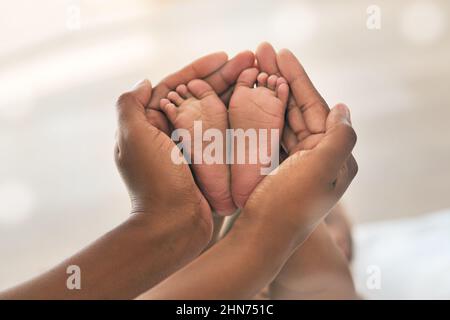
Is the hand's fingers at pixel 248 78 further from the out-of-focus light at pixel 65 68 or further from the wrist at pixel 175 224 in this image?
the out-of-focus light at pixel 65 68

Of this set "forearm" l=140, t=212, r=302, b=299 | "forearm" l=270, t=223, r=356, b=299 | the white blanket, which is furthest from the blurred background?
"forearm" l=140, t=212, r=302, b=299

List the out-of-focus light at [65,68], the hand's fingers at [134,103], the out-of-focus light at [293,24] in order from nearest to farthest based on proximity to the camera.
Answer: the hand's fingers at [134,103], the out-of-focus light at [65,68], the out-of-focus light at [293,24]

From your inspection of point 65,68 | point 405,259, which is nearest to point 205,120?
point 405,259

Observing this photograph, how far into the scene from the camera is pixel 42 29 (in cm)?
175

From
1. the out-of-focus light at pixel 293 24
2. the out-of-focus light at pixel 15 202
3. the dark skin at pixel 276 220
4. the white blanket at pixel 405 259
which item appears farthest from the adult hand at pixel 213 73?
the out-of-focus light at pixel 293 24

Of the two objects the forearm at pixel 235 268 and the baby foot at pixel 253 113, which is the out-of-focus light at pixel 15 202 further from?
the forearm at pixel 235 268

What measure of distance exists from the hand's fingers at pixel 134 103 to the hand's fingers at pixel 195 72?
2 centimetres

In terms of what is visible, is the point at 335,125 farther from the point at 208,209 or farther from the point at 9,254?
the point at 9,254

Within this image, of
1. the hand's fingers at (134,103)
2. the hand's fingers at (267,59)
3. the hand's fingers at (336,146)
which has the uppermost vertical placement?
the hand's fingers at (267,59)

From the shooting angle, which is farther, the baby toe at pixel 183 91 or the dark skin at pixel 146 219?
the baby toe at pixel 183 91

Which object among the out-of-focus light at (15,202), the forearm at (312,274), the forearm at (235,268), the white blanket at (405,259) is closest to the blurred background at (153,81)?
the out-of-focus light at (15,202)

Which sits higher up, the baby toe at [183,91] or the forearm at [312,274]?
the baby toe at [183,91]

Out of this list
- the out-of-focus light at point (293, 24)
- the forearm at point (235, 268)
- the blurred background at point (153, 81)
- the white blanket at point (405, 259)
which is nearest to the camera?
the forearm at point (235, 268)

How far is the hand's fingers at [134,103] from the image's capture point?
911 mm
